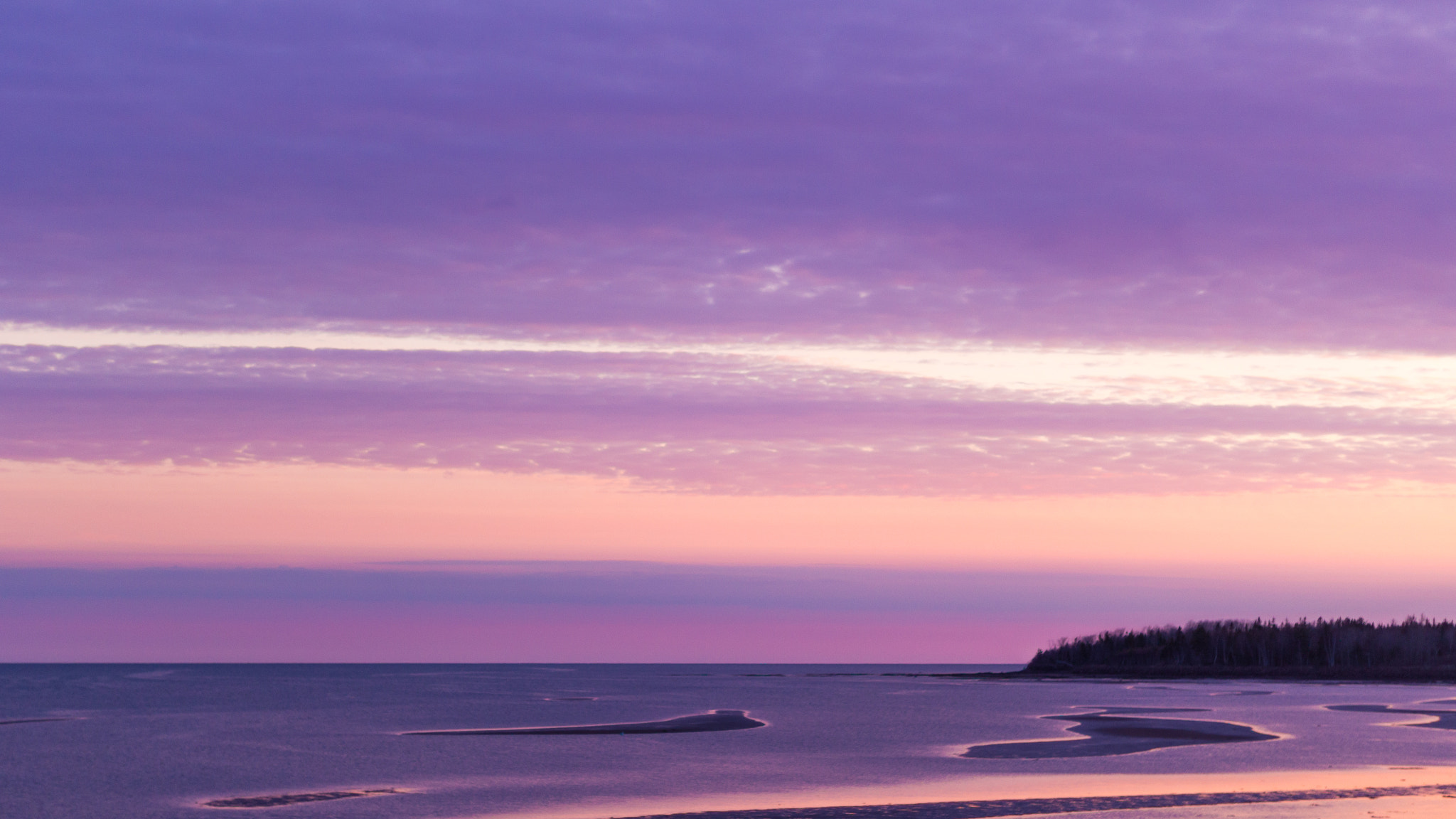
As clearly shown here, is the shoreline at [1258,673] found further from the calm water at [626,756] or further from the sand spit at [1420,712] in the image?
the sand spit at [1420,712]

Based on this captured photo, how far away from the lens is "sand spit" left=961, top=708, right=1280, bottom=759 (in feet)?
155

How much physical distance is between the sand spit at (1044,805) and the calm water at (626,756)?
4.74 ft

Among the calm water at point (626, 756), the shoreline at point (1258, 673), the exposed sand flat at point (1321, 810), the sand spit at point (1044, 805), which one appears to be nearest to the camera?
the exposed sand flat at point (1321, 810)

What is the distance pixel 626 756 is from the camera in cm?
4806

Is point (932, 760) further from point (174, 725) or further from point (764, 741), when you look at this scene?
point (174, 725)

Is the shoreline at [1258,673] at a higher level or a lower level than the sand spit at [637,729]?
higher

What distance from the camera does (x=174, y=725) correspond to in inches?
2685

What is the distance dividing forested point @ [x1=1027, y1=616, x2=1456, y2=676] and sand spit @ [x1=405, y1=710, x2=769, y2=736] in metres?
74.3

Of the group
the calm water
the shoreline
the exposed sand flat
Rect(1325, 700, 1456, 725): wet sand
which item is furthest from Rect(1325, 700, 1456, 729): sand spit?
the shoreline

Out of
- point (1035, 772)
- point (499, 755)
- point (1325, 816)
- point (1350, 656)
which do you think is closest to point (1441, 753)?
point (1035, 772)

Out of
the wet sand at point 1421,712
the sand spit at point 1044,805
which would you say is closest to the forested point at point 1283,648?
the wet sand at point 1421,712

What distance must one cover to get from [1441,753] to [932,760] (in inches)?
614

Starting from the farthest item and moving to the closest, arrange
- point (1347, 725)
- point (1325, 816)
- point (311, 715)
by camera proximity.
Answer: point (311, 715) < point (1347, 725) < point (1325, 816)

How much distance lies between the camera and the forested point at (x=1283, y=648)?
121 metres
